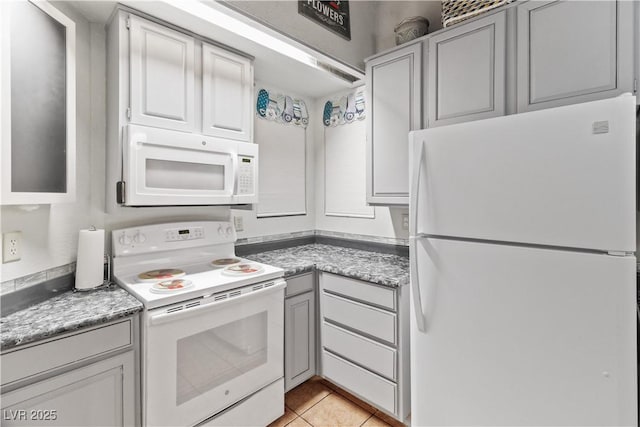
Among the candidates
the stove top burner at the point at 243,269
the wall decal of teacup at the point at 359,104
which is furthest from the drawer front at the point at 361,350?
the wall decal of teacup at the point at 359,104

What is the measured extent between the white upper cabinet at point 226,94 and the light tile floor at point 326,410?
1766 millimetres

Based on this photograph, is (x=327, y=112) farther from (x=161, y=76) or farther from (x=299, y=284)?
(x=299, y=284)

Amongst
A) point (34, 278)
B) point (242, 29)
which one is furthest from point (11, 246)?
point (242, 29)

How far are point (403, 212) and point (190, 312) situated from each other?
1.62 m

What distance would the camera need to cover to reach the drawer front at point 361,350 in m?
1.75

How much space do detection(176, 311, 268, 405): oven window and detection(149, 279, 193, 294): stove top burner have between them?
24 cm

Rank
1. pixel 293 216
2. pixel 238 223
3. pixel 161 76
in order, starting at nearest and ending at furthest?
pixel 161 76, pixel 238 223, pixel 293 216

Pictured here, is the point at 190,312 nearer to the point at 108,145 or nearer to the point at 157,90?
the point at 108,145

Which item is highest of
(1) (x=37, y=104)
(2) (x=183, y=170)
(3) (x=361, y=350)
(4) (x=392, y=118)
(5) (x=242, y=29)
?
(5) (x=242, y=29)

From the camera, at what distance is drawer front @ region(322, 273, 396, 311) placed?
68.3 inches

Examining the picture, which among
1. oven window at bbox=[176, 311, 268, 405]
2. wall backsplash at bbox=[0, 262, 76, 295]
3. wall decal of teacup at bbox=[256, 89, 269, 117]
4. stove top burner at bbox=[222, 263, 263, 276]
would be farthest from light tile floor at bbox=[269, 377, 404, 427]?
wall decal of teacup at bbox=[256, 89, 269, 117]

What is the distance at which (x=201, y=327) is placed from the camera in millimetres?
1454

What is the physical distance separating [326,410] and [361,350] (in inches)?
18.2

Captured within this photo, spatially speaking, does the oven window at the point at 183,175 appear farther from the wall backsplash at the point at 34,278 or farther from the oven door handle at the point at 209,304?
the oven door handle at the point at 209,304
